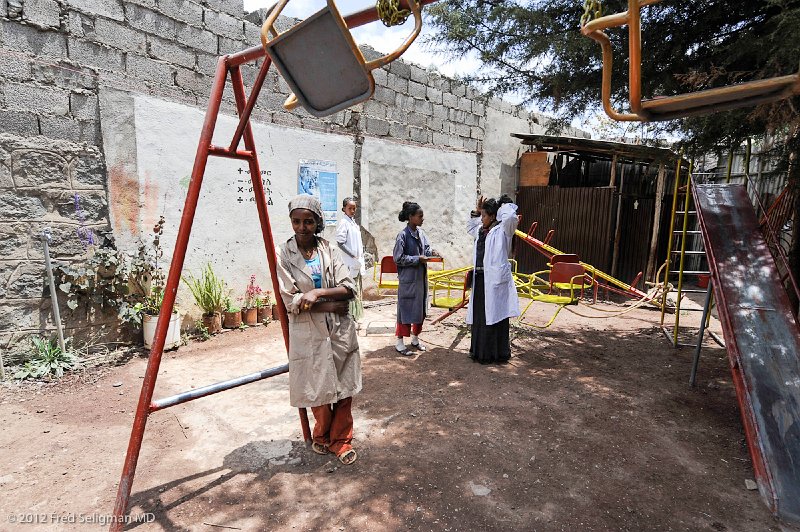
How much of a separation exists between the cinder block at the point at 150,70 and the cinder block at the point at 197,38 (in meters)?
0.39

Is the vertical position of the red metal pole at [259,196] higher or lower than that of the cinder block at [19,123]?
lower

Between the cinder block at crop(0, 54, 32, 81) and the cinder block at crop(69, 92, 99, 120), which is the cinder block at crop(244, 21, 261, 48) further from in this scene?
the cinder block at crop(0, 54, 32, 81)

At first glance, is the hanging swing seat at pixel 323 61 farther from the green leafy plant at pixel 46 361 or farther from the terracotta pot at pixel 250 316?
the terracotta pot at pixel 250 316

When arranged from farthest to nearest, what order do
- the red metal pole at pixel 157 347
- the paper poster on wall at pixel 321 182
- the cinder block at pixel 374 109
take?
the cinder block at pixel 374 109 → the paper poster on wall at pixel 321 182 → the red metal pole at pixel 157 347

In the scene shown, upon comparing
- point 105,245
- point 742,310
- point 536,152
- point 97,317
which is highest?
point 536,152

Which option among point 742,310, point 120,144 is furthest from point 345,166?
point 742,310

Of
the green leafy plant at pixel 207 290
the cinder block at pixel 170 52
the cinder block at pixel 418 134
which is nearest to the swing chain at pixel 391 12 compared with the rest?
the cinder block at pixel 170 52

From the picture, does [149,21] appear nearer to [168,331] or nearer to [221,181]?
[221,181]

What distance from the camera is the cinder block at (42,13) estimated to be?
376cm

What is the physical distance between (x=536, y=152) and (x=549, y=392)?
656 cm

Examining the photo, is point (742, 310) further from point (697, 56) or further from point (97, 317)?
point (97, 317)

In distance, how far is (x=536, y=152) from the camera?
9.24 metres

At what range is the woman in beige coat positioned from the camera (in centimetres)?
250

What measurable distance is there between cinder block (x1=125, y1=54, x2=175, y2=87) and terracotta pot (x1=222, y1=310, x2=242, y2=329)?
2.62 m
